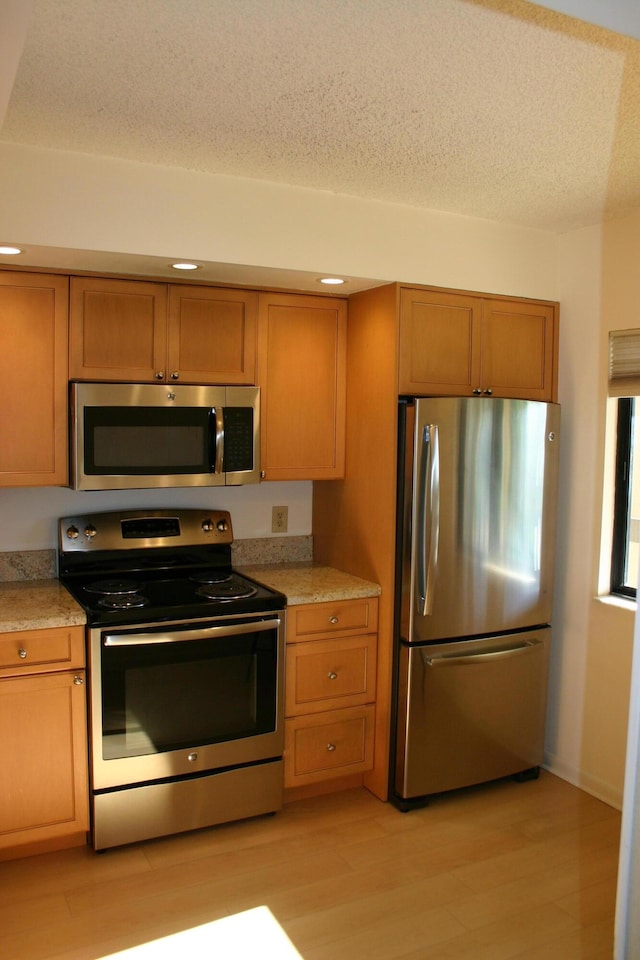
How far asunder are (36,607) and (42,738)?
433mm

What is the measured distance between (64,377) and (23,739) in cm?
124

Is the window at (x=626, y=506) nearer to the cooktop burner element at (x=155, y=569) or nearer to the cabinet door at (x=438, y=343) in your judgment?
the cabinet door at (x=438, y=343)

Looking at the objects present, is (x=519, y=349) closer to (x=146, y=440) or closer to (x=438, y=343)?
(x=438, y=343)

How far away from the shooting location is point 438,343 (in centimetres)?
312

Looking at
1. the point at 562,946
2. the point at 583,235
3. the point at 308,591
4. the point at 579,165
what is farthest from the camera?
the point at 583,235

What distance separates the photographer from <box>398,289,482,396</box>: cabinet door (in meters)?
3.05

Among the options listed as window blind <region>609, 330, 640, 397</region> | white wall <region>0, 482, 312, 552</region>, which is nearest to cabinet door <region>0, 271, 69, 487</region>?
white wall <region>0, 482, 312, 552</region>

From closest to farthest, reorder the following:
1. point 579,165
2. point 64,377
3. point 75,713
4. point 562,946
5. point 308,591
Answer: point 562,946 < point 579,165 < point 75,713 < point 64,377 < point 308,591

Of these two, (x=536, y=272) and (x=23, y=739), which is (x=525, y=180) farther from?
(x=23, y=739)

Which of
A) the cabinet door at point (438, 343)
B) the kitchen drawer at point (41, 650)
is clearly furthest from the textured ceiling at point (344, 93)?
the kitchen drawer at point (41, 650)

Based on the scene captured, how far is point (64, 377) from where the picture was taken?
9.37ft

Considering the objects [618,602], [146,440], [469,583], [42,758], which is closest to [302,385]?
[146,440]

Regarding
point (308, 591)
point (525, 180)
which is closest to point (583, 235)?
point (525, 180)

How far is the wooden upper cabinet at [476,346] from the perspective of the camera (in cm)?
307
